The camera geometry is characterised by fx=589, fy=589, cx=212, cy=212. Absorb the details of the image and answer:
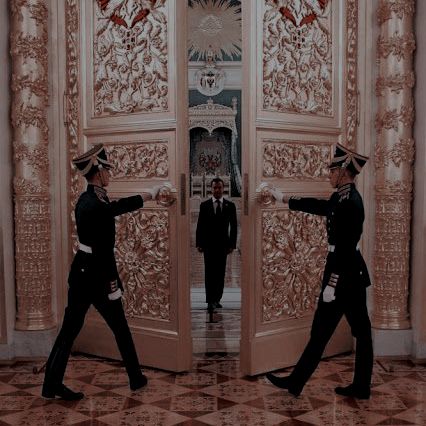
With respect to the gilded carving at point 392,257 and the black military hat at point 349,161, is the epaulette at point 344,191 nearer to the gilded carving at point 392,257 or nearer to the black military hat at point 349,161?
the black military hat at point 349,161

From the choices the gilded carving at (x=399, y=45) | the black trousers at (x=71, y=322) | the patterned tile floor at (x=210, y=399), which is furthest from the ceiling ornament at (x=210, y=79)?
the black trousers at (x=71, y=322)

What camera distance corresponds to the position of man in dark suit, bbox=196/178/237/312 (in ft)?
19.3

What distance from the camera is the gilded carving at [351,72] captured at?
4.30m

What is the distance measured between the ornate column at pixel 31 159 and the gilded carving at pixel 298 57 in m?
1.63

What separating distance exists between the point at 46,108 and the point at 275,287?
2129mm

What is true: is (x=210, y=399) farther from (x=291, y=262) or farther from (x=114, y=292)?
(x=291, y=262)

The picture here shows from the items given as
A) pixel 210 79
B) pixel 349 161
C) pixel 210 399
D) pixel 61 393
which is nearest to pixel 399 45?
pixel 349 161

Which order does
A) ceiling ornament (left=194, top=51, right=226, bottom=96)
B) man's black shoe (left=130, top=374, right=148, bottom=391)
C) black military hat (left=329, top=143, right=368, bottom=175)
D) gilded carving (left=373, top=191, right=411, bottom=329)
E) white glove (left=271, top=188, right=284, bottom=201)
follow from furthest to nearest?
ceiling ornament (left=194, top=51, right=226, bottom=96), gilded carving (left=373, top=191, right=411, bottom=329), white glove (left=271, top=188, right=284, bottom=201), man's black shoe (left=130, top=374, right=148, bottom=391), black military hat (left=329, top=143, right=368, bottom=175)

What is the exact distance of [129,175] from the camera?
4.19m

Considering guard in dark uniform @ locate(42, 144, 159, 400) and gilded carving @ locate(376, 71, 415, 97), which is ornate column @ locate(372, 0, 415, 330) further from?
guard in dark uniform @ locate(42, 144, 159, 400)

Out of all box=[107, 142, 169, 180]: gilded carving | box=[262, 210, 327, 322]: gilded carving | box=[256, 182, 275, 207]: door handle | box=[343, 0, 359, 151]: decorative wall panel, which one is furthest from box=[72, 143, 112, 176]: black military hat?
box=[343, 0, 359, 151]: decorative wall panel

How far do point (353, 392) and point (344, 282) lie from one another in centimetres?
70

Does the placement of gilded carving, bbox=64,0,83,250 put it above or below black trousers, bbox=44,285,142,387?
above

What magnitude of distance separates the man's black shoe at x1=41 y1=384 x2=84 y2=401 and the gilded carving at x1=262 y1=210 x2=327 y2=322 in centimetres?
134
